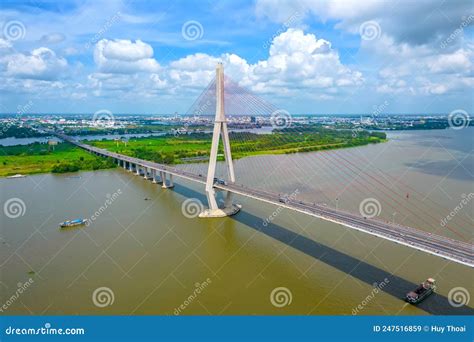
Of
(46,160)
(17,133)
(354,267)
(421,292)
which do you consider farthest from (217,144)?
(17,133)

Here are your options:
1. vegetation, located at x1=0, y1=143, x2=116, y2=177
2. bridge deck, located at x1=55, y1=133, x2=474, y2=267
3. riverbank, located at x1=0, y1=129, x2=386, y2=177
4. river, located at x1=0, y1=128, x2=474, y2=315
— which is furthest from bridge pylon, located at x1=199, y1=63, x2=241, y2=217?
vegetation, located at x1=0, y1=143, x2=116, y2=177

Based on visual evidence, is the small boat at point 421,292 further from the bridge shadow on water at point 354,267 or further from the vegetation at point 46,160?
the vegetation at point 46,160

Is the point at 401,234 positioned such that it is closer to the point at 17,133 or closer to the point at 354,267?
the point at 354,267

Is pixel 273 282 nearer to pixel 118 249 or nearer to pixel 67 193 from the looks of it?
pixel 118 249

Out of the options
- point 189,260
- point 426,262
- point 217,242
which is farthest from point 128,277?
point 426,262

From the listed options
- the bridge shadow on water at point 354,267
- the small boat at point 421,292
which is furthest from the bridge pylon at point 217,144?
the small boat at point 421,292

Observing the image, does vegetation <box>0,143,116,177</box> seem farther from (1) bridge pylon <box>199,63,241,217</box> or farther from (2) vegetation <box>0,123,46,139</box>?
(2) vegetation <box>0,123,46,139</box>
